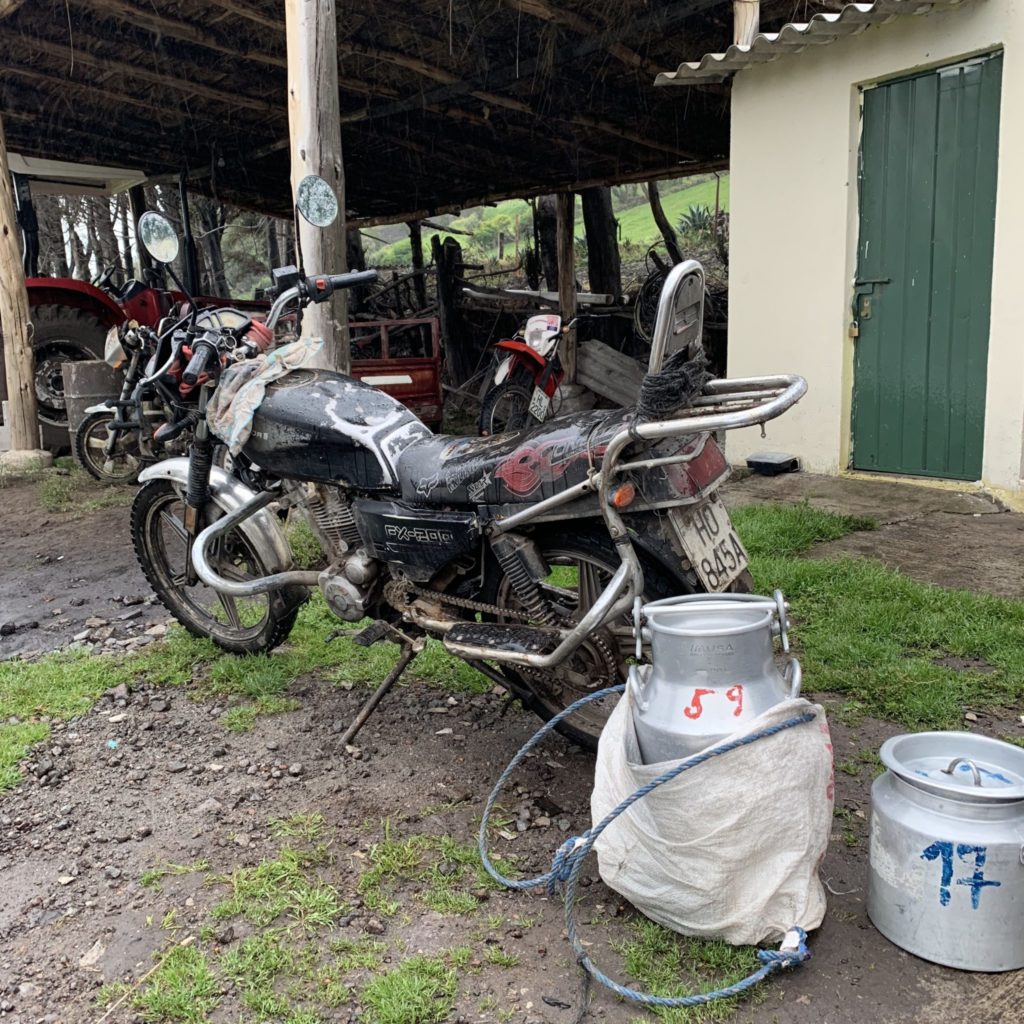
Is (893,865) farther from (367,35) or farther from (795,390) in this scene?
(367,35)

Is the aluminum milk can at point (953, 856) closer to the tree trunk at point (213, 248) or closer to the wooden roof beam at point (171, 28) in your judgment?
the wooden roof beam at point (171, 28)

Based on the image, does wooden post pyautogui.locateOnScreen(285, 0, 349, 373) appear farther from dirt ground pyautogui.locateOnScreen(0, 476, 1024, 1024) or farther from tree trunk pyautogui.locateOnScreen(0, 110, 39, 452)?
tree trunk pyautogui.locateOnScreen(0, 110, 39, 452)

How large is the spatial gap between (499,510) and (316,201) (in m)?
1.57

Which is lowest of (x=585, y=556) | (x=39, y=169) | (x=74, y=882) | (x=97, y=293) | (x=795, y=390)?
(x=74, y=882)

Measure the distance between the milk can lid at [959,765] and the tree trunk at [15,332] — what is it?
7458mm

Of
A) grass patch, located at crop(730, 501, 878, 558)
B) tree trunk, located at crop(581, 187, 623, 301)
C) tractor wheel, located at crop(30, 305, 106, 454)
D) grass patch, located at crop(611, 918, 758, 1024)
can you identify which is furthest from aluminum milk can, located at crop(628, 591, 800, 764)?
tree trunk, located at crop(581, 187, 623, 301)

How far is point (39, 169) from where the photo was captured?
10031 mm

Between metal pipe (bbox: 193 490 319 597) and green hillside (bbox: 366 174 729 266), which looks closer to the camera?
metal pipe (bbox: 193 490 319 597)

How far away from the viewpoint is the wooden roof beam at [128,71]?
24.3ft

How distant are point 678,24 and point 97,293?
551 centimetres

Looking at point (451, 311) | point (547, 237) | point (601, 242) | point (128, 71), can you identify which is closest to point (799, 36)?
point (128, 71)

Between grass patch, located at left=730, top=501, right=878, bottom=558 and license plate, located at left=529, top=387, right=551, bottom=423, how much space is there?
330 cm

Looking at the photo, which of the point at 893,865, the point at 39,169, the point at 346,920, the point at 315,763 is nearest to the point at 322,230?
the point at 315,763

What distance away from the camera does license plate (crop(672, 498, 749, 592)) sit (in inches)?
88.8
